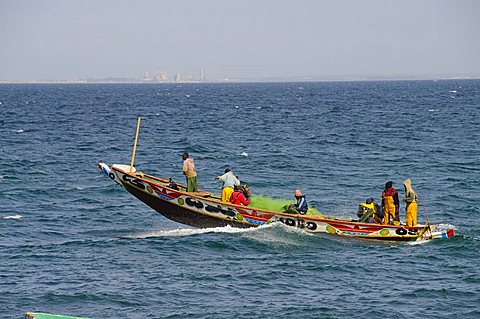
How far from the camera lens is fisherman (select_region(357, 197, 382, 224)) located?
26859mm

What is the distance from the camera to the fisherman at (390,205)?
88.2 feet

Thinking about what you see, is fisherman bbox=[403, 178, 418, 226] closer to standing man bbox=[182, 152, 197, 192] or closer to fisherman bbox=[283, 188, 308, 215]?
fisherman bbox=[283, 188, 308, 215]

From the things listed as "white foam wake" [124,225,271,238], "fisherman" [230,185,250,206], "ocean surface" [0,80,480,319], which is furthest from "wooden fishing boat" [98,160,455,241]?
"fisherman" [230,185,250,206]

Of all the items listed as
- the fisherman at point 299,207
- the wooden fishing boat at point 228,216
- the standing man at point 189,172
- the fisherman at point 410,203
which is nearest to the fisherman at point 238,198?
the wooden fishing boat at point 228,216

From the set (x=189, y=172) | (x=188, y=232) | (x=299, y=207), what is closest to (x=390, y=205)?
(x=299, y=207)

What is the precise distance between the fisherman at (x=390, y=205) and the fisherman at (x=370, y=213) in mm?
221

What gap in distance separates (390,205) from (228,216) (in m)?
5.67

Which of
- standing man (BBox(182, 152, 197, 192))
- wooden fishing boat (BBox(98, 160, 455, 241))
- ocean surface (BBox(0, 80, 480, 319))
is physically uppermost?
standing man (BBox(182, 152, 197, 192))

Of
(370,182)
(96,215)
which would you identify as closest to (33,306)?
(96,215)

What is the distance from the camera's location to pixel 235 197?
2802cm

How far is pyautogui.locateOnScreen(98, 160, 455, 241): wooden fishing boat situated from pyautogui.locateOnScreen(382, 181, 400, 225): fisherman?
0.74 meters

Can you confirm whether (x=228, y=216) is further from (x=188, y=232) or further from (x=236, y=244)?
(x=188, y=232)

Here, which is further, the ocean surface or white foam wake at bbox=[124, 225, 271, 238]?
white foam wake at bbox=[124, 225, 271, 238]

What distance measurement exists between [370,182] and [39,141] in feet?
98.9
